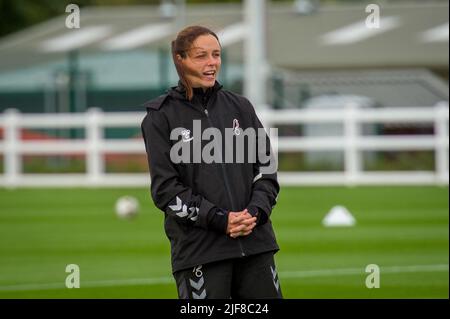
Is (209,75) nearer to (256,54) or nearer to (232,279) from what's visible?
(232,279)

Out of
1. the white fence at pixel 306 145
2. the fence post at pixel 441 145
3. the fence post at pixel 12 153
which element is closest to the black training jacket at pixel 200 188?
the white fence at pixel 306 145

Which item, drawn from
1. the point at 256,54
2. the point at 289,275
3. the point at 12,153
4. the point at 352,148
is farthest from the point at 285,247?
the point at 12,153

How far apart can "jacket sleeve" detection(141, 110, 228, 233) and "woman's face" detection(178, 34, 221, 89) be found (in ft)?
0.81

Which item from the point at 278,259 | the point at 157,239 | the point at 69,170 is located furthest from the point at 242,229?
the point at 69,170

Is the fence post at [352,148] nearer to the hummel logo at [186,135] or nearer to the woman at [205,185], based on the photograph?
the woman at [205,185]

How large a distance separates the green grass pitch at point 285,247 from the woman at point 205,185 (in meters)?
4.14

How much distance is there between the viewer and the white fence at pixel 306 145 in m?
23.1

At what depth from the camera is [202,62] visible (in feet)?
19.8

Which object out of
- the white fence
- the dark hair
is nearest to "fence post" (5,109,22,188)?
the white fence

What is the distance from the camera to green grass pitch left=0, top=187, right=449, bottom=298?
10758 mm

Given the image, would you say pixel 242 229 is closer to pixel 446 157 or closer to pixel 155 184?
pixel 155 184

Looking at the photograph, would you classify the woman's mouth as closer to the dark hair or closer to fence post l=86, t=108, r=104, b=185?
the dark hair

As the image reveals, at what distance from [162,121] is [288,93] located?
2382cm

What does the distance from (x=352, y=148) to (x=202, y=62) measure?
1758 centimetres
